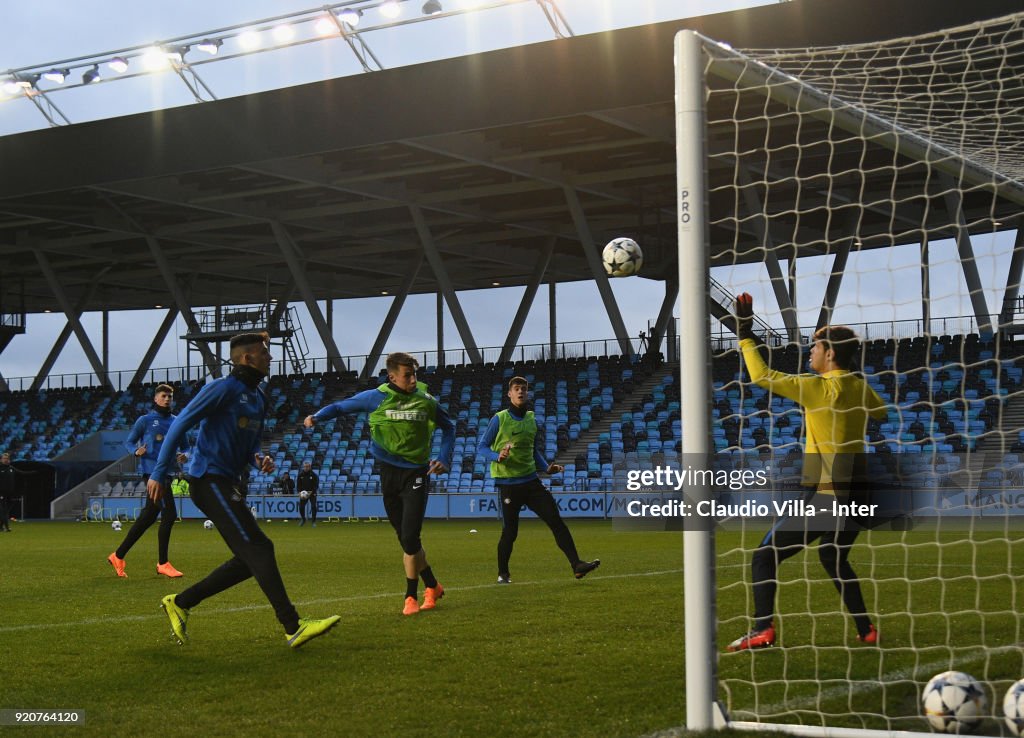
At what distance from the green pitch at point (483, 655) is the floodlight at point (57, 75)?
21.8m

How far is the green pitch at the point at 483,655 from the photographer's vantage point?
5168mm

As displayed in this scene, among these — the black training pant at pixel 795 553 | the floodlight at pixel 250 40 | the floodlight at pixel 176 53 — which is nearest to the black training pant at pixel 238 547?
the black training pant at pixel 795 553

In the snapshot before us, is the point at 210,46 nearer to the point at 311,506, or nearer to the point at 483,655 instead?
the point at 311,506

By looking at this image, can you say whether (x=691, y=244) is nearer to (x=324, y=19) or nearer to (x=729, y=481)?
(x=729, y=481)

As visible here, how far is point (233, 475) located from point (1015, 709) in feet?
15.0

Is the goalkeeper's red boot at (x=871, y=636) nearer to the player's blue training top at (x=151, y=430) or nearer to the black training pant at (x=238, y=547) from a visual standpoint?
the black training pant at (x=238, y=547)

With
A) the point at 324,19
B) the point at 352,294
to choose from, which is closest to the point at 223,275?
the point at 352,294

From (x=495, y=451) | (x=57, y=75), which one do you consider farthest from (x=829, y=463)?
(x=57, y=75)

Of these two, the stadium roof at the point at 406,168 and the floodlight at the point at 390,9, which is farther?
the floodlight at the point at 390,9

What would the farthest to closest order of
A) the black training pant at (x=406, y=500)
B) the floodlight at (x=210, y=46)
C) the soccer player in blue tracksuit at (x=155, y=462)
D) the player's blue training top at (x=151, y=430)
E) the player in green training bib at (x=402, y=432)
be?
the floodlight at (x=210, y=46), the player's blue training top at (x=151, y=430), the soccer player in blue tracksuit at (x=155, y=462), the player in green training bib at (x=402, y=432), the black training pant at (x=406, y=500)

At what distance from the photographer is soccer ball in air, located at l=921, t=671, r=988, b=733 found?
4.55 meters

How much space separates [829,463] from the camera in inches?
259

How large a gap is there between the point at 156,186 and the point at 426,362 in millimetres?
13720

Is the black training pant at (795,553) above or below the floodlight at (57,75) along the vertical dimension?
below
